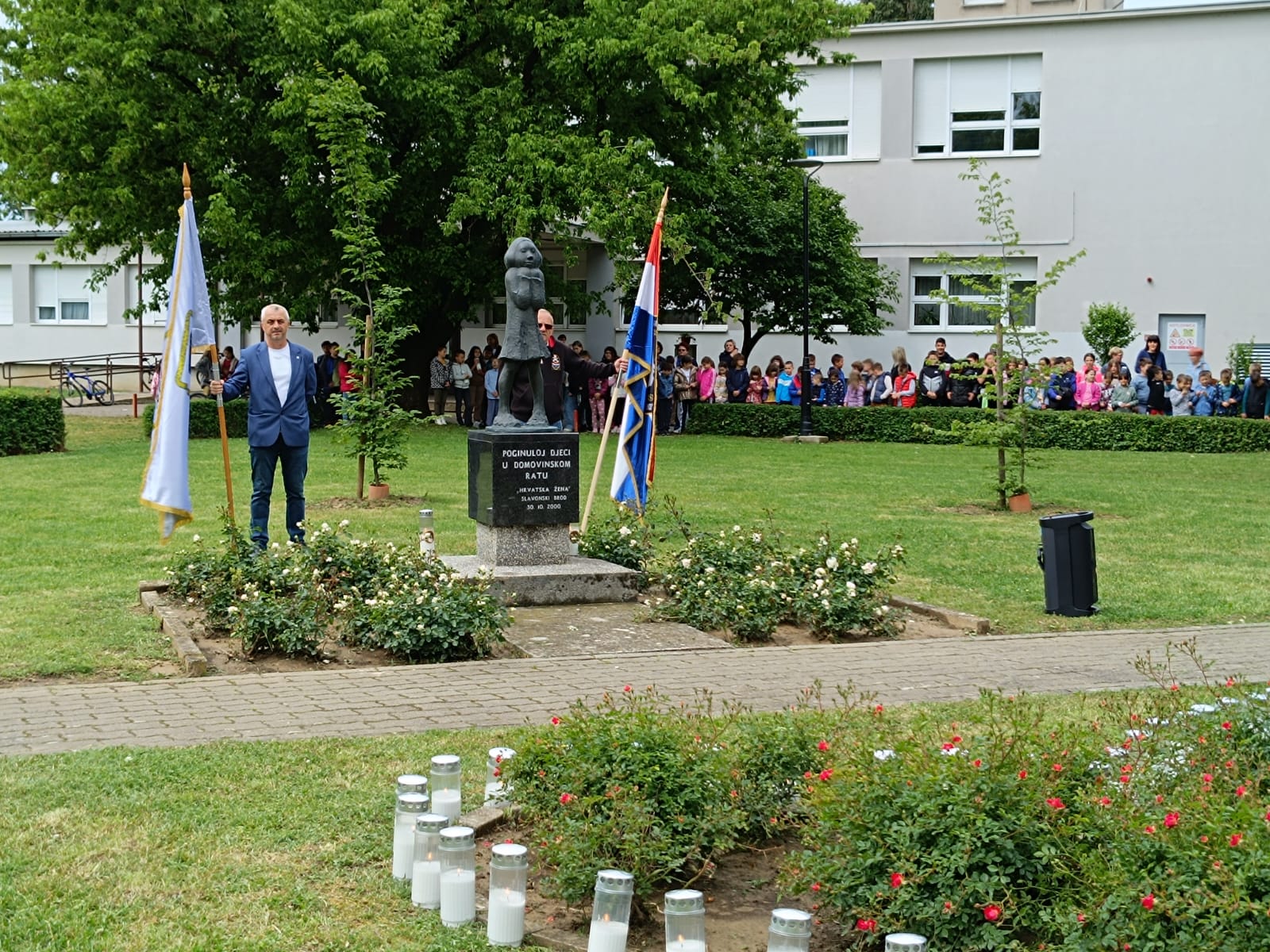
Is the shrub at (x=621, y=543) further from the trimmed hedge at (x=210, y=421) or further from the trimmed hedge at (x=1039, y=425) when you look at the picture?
the trimmed hedge at (x=210, y=421)

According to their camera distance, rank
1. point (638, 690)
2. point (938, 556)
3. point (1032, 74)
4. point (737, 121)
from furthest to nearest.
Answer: point (1032, 74)
point (737, 121)
point (938, 556)
point (638, 690)

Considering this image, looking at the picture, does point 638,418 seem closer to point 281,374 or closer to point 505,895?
point 281,374

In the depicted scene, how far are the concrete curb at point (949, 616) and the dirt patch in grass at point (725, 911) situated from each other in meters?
5.75

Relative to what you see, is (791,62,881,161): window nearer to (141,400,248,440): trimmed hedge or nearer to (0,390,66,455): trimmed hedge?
(141,400,248,440): trimmed hedge

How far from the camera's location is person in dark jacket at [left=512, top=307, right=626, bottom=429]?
13.1m

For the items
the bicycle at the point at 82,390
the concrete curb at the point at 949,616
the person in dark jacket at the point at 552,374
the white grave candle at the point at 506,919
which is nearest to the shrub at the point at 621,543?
the person in dark jacket at the point at 552,374

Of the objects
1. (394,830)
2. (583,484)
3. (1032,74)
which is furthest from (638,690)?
(1032,74)

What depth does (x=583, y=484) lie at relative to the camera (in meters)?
21.0

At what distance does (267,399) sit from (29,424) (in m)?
14.9

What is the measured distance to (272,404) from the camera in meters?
12.8

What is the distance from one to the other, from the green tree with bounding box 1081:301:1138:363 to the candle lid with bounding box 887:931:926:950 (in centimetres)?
3058

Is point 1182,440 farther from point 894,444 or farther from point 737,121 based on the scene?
point 737,121

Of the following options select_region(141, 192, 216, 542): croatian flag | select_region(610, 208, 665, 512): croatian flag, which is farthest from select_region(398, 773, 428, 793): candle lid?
select_region(610, 208, 665, 512): croatian flag

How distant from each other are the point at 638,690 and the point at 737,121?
26229 millimetres
